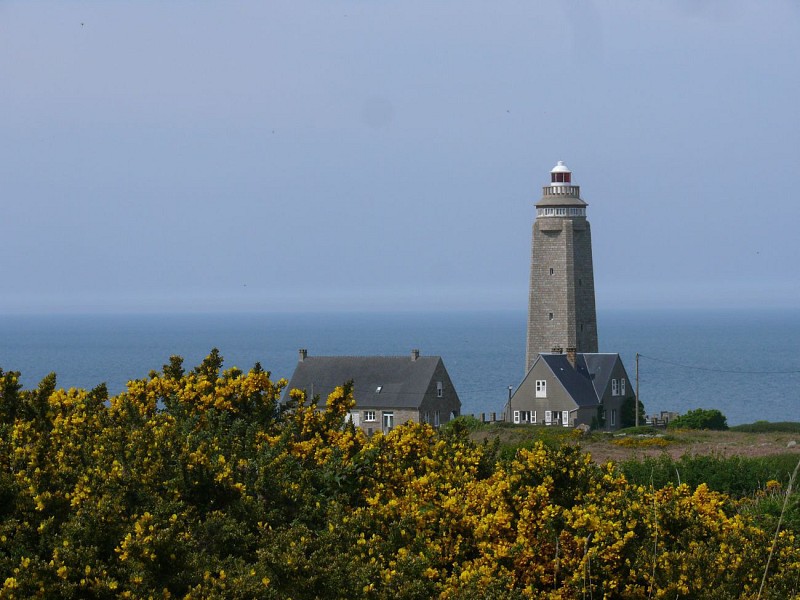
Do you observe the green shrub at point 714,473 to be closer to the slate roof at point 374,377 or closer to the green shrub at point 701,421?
the slate roof at point 374,377

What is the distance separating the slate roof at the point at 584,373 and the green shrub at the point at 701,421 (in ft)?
15.9

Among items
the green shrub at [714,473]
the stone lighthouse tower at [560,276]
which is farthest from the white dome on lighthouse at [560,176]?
the green shrub at [714,473]

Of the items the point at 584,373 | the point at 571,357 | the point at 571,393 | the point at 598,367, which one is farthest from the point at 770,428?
the point at 571,357

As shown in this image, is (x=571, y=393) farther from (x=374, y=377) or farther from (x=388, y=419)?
(x=374, y=377)

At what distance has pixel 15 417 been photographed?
1834cm

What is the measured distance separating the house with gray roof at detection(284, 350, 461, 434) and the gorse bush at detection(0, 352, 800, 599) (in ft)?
168

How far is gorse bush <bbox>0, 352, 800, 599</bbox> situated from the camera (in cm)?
1337

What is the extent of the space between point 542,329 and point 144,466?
70.8 metres

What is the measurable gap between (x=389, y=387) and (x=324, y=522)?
178 ft

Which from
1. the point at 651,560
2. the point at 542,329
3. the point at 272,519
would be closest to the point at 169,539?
the point at 272,519

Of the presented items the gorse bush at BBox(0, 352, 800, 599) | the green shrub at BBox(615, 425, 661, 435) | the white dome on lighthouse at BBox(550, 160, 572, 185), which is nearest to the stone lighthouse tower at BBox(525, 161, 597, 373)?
the white dome on lighthouse at BBox(550, 160, 572, 185)

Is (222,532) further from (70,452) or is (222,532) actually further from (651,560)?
(651,560)

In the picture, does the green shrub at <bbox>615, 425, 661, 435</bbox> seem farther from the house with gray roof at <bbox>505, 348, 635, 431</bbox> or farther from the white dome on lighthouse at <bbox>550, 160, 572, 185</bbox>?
the white dome on lighthouse at <bbox>550, 160, 572, 185</bbox>

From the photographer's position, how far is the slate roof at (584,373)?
74375 millimetres
